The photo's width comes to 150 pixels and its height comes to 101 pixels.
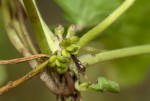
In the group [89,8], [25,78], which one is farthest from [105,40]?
[25,78]

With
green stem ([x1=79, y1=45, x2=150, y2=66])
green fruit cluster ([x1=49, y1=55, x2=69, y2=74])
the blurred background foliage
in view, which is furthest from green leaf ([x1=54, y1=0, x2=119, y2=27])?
green fruit cluster ([x1=49, y1=55, x2=69, y2=74])

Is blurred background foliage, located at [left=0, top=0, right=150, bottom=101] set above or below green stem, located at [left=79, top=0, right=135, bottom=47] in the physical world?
above

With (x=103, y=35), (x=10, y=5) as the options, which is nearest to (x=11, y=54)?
(x=103, y=35)

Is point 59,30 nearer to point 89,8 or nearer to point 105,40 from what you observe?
point 89,8

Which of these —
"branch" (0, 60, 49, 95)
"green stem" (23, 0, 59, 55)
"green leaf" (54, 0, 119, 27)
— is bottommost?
"branch" (0, 60, 49, 95)

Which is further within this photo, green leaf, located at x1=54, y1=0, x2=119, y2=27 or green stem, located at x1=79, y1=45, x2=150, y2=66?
green leaf, located at x1=54, y1=0, x2=119, y2=27

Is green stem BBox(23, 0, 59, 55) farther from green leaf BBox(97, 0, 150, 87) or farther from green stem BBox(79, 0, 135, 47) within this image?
green leaf BBox(97, 0, 150, 87)
